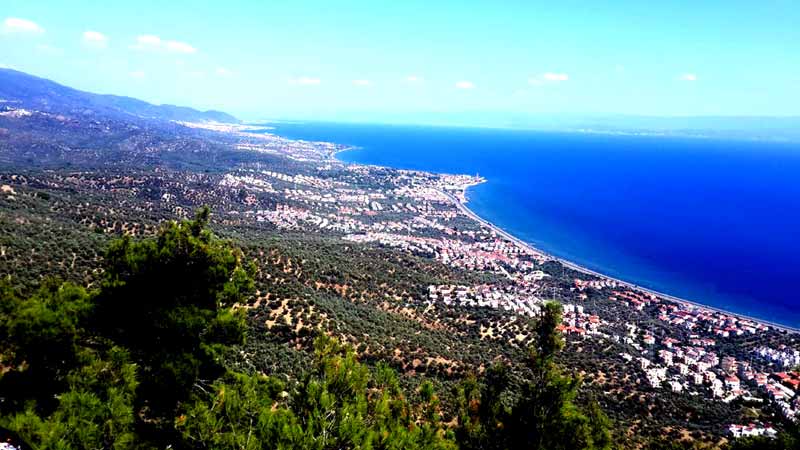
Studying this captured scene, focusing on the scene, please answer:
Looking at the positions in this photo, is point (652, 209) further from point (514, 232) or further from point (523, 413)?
point (523, 413)

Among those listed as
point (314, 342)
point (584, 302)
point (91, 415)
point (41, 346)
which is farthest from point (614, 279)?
point (91, 415)

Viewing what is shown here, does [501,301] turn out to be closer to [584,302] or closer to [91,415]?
[584,302]

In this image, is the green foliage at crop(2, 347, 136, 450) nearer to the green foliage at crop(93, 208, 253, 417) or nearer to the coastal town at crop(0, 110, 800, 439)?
the green foliage at crop(93, 208, 253, 417)

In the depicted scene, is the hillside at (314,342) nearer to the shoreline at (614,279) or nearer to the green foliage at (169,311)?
the green foliage at (169,311)

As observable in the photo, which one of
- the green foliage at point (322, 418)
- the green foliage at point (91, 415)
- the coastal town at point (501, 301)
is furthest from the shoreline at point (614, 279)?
the green foliage at point (91, 415)

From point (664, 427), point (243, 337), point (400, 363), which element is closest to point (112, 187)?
point (400, 363)
